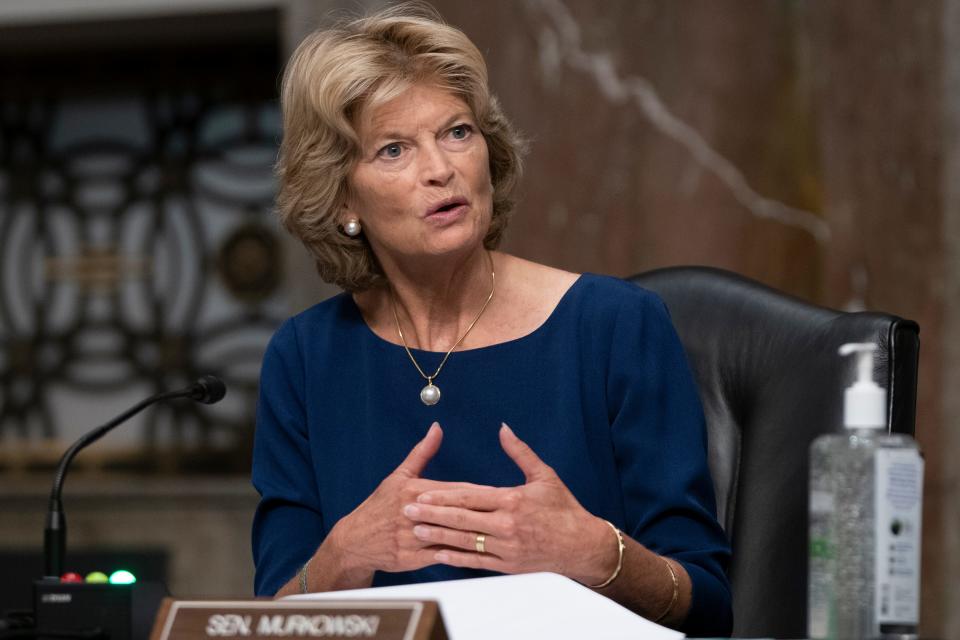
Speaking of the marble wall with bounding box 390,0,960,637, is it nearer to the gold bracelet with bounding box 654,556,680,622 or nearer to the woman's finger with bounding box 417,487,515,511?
the gold bracelet with bounding box 654,556,680,622

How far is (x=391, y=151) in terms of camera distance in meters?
1.83

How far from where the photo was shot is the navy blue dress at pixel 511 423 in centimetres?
172

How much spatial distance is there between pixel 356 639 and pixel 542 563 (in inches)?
15.9

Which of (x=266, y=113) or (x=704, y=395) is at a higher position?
(x=266, y=113)

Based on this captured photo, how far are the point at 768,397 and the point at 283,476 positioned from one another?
0.69 meters

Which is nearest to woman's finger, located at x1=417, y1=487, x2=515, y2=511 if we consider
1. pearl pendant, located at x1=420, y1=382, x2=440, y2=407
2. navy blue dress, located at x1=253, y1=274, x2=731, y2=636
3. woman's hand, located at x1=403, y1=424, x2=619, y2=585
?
woman's hand, located at x1=403, y1=424, x2=619, y2=585

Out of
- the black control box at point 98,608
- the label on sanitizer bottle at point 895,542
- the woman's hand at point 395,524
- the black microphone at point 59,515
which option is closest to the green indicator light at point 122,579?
the black control box at point 98,608

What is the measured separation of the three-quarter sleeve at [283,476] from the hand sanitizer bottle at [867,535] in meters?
0.87

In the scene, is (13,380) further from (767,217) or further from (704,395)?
(704,395)

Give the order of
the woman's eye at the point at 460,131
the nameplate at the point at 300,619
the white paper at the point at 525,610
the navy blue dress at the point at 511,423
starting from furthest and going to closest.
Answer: the woman's eye at the point at 460,131 → the navy blue dress at the point at 511,423 → the white paper at the point at 525,610 → the nameplate at the point at 300,619

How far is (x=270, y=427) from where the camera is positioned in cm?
192

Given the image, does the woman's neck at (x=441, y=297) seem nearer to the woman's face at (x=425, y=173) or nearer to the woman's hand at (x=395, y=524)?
the woman's face at (x=425, y=173)

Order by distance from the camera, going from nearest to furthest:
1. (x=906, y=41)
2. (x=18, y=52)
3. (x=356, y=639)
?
(x=356, y=639)
(x=906, y=41)
(x=18, y=52)

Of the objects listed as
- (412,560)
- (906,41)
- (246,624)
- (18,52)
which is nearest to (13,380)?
(18,52)
